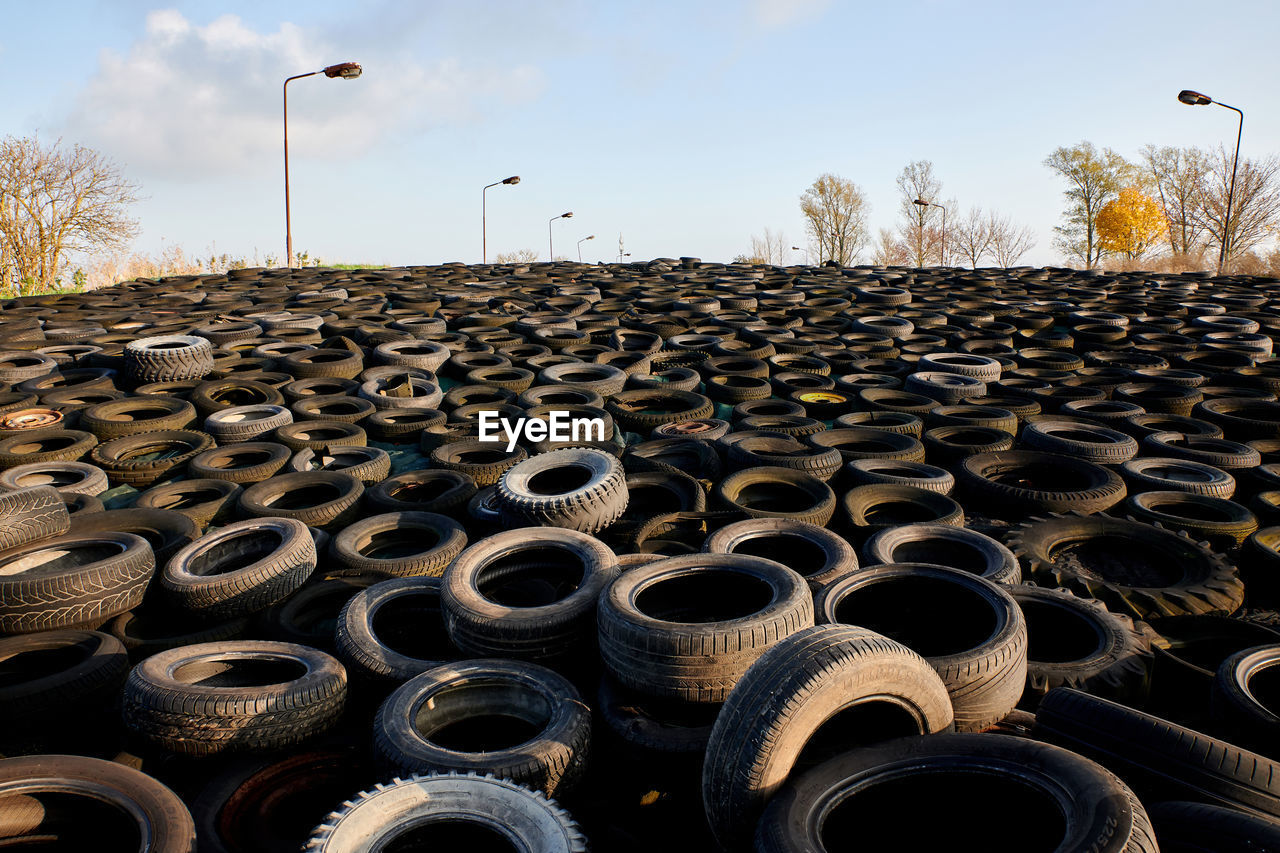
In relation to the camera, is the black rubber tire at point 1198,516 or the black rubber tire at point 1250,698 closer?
the black rubber tire at point 1250,698

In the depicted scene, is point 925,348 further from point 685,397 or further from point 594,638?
point 594,638

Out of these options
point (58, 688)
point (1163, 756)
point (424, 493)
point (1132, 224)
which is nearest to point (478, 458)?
point (424, 493)

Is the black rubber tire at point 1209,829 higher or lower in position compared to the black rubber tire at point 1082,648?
higher

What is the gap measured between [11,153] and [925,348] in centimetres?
4542

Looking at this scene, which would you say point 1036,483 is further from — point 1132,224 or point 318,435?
point 1132,224

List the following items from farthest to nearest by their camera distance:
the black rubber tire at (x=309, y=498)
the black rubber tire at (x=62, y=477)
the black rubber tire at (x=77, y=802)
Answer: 1. the black rubber tire at (x=62, y=477)
2. the black rubber tire at (x=309, y=498)
3. the black rubber tire at (x=77, y=802)

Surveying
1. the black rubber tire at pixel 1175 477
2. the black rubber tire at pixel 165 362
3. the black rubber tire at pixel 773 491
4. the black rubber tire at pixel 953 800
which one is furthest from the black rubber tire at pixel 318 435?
the black rubber tire at pixel 1175 477

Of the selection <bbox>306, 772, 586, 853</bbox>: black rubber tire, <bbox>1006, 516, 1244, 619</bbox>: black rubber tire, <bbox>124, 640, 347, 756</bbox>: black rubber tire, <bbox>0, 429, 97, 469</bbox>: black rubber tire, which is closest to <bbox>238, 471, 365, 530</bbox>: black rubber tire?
<bbox>124, 640, 347, 756</bbox>: black rubber tire

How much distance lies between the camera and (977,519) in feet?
22.9

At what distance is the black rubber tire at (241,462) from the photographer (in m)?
7.38

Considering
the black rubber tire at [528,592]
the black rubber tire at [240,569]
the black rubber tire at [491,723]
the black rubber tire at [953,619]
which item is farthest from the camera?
the black rubber tire at [240,569]

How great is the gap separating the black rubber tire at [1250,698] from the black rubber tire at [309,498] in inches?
266

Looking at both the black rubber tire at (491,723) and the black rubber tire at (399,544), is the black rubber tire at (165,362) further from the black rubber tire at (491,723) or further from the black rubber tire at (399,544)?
the black rubber tire at (491,723)

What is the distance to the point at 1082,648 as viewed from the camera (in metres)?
4.91
